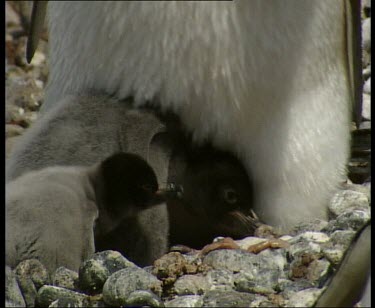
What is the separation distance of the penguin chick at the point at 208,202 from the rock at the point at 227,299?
1.41 feet

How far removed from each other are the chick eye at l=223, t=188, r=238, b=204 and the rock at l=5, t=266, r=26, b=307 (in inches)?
19.1

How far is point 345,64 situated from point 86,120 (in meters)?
0.46

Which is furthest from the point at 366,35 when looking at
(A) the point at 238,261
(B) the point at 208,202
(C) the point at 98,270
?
(C) the point at 98,270

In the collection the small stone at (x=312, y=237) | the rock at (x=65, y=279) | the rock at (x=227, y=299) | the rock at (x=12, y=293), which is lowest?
the small stone at (x=312, y=237)

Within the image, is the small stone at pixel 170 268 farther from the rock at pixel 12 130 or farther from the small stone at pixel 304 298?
the rock at pixel 12 130

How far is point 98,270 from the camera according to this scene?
3.97 ft

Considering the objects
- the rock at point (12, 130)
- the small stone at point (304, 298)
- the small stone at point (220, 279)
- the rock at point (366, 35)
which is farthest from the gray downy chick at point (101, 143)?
the rock at point (366, 35)

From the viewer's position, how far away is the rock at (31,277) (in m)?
1.19

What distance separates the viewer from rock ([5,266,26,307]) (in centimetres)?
115

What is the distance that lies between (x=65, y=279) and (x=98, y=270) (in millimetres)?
56

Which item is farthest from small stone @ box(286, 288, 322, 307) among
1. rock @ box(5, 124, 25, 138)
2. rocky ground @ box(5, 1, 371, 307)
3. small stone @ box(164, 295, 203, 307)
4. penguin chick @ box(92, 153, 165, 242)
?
rock @ box(5, 124, 25, 138)

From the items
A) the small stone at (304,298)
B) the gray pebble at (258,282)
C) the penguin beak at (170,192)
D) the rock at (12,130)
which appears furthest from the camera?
the rock at (12,130)

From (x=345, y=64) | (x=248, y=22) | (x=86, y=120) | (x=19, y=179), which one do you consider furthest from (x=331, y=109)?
(x=19, y=179)

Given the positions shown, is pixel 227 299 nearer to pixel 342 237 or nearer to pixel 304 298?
pixel 304 298
